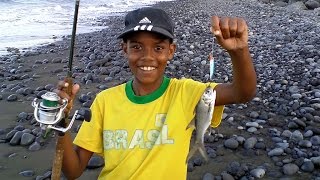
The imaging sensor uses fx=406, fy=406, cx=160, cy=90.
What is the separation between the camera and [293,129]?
5.51m

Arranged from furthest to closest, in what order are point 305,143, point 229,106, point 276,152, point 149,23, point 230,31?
point 229,106, point 305,143, point 276,152, point 149,23, point 230,31

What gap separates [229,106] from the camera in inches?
252

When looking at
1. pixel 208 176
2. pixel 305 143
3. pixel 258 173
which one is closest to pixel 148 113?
pixel 208 176

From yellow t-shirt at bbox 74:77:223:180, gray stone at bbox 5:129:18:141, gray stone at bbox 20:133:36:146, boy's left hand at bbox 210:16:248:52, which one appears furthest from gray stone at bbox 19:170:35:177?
boy's left hand at bbox 210:16:248:52

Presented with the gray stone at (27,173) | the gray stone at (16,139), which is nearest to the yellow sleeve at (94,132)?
the gray stone at (27,173)

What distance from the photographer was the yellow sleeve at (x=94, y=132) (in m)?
2.95

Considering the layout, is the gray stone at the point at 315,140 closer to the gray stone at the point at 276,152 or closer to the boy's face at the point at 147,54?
the gray stone at the point at 276,152

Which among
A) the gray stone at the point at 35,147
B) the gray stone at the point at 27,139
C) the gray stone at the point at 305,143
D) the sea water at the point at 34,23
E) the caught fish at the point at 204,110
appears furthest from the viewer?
the sea water at the point at 34,23

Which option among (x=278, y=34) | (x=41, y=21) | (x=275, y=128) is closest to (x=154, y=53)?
(x=275, y=128)

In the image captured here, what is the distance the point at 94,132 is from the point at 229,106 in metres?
3.79

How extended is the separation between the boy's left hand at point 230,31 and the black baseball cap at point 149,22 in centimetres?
52

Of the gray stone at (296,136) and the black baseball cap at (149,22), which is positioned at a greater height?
the black baseball cap at (149,22)

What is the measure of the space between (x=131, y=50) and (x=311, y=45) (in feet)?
28.7

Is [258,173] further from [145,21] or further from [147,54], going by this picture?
[145,21]
